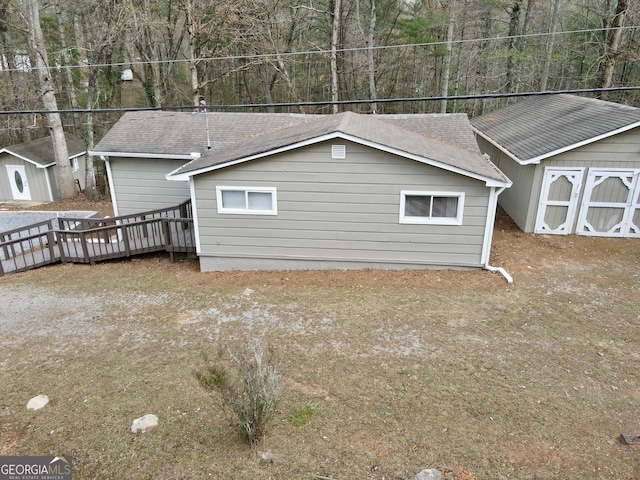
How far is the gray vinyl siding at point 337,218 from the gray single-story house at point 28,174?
13455 mm

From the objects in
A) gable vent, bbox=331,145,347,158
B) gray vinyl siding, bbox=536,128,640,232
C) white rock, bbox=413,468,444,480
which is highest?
gable vent, bbox=331,145,347,158

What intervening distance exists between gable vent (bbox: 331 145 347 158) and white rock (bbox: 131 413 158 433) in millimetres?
5947

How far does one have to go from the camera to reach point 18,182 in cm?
1933

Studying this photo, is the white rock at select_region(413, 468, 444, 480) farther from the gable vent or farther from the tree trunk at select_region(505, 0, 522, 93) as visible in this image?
the tree trunk at select_region(505, 0, 522, 93)

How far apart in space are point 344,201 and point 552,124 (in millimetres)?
7543

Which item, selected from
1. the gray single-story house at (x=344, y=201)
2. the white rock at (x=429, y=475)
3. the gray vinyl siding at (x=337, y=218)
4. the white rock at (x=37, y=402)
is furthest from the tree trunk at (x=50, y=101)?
the white rock at (x=429, y=475)

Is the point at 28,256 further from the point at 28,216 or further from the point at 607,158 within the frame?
the point at 607,158

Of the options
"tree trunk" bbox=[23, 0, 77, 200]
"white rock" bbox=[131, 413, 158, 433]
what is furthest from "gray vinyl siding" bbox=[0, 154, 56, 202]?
"white rock" bbox=[131, 413, 158, 433]

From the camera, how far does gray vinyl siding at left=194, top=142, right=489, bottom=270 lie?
8.90 metres

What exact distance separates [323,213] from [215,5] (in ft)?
43.5

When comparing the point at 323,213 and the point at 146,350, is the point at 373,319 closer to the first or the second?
the point at 323,213

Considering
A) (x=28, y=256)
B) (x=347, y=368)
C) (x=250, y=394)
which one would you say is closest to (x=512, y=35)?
(x=347, y=368)

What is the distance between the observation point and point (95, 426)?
5016mm

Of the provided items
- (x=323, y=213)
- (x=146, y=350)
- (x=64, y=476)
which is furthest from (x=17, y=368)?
(x=323, y=213)
